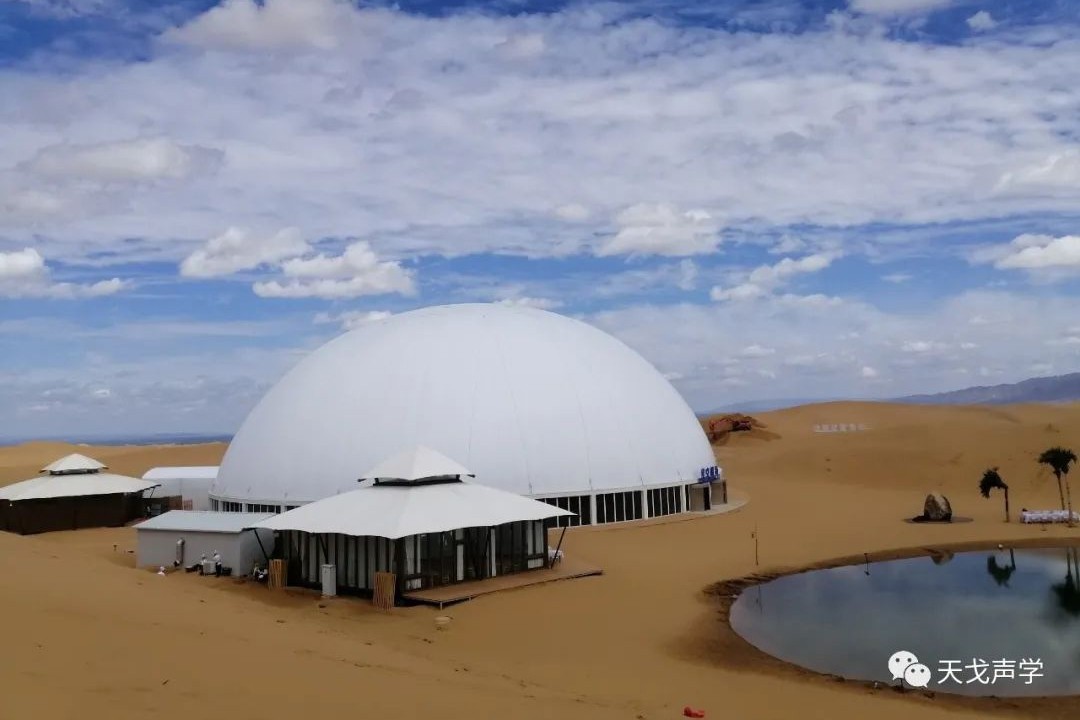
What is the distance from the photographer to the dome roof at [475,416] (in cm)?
3856

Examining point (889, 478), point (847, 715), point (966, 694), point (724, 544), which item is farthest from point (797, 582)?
point (889, 478)

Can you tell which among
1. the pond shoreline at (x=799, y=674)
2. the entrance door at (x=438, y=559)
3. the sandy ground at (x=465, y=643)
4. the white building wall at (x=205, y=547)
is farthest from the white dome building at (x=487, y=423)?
the pond shoreline at (x=799, y=674)

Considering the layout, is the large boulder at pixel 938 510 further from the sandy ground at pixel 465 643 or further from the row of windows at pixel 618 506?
the row of windows at pixel 618 506

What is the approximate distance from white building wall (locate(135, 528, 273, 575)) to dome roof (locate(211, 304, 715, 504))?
23.3 feet

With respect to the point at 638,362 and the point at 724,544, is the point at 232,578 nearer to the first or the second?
the point at 724,544

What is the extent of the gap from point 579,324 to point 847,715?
117 feet

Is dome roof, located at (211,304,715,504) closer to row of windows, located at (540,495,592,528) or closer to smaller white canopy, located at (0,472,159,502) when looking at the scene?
row of windows, located at (540,495,592,528)

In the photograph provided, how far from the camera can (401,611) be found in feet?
80.2

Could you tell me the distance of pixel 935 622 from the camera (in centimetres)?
2286

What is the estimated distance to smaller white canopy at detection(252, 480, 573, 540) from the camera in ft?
85.0

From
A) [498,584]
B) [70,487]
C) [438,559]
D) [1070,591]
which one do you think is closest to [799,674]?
[498,584]

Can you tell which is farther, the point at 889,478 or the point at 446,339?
the point at 889,478

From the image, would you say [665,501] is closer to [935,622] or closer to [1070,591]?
[1070,591]

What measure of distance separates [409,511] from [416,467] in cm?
288
